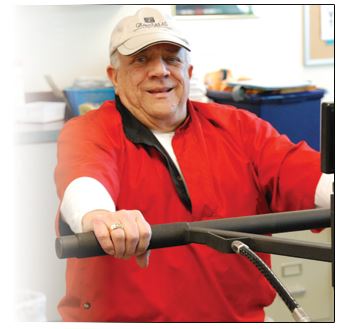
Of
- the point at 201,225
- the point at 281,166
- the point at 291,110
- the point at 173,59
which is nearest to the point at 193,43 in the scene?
the point at 291,110

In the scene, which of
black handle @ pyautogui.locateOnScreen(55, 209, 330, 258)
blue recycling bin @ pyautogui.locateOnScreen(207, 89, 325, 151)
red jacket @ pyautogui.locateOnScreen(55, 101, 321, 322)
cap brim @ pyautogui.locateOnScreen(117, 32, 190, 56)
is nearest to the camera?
black handle @ pyautogui.locateOnScreen(55, 209, 330, 258)

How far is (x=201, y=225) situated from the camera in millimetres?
934

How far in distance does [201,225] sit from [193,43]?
1845 millimetres

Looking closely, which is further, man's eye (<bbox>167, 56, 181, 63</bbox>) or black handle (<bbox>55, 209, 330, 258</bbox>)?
man's eye (<bbox>167, 56, 181, 63</bbox>)

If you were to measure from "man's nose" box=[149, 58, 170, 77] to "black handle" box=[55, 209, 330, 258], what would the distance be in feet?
2.10

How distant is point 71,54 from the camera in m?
2.65

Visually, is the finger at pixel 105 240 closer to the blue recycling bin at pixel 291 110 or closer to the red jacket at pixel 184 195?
the red jacket at pixel 184 195

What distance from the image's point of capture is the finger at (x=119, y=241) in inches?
35.5

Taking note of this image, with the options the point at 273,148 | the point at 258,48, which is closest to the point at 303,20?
the point at 258,48

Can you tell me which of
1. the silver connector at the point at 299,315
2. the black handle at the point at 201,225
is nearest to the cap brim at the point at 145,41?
the black handle at the point at 201,225

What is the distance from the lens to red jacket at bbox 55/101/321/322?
1.38 meters

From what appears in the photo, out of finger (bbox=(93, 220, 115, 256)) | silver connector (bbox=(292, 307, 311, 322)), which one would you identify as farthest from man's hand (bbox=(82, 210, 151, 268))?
silver connector (bbox=(292, 307, 311, 322))

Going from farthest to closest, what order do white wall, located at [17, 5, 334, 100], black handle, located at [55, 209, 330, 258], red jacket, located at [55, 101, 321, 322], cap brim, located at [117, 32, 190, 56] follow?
white wall, located at [17, 5, 334, 100], cap brim, located at [117, 32, 190, 56], red jacket, located at [55, 101, 321, 322], black handle, located at [55, 209, 330, 258]

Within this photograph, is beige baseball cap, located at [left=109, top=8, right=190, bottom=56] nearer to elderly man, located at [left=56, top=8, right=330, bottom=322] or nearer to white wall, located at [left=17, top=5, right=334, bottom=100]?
elderly man, located at [left=56, top=8, right=330, bottom=322]
